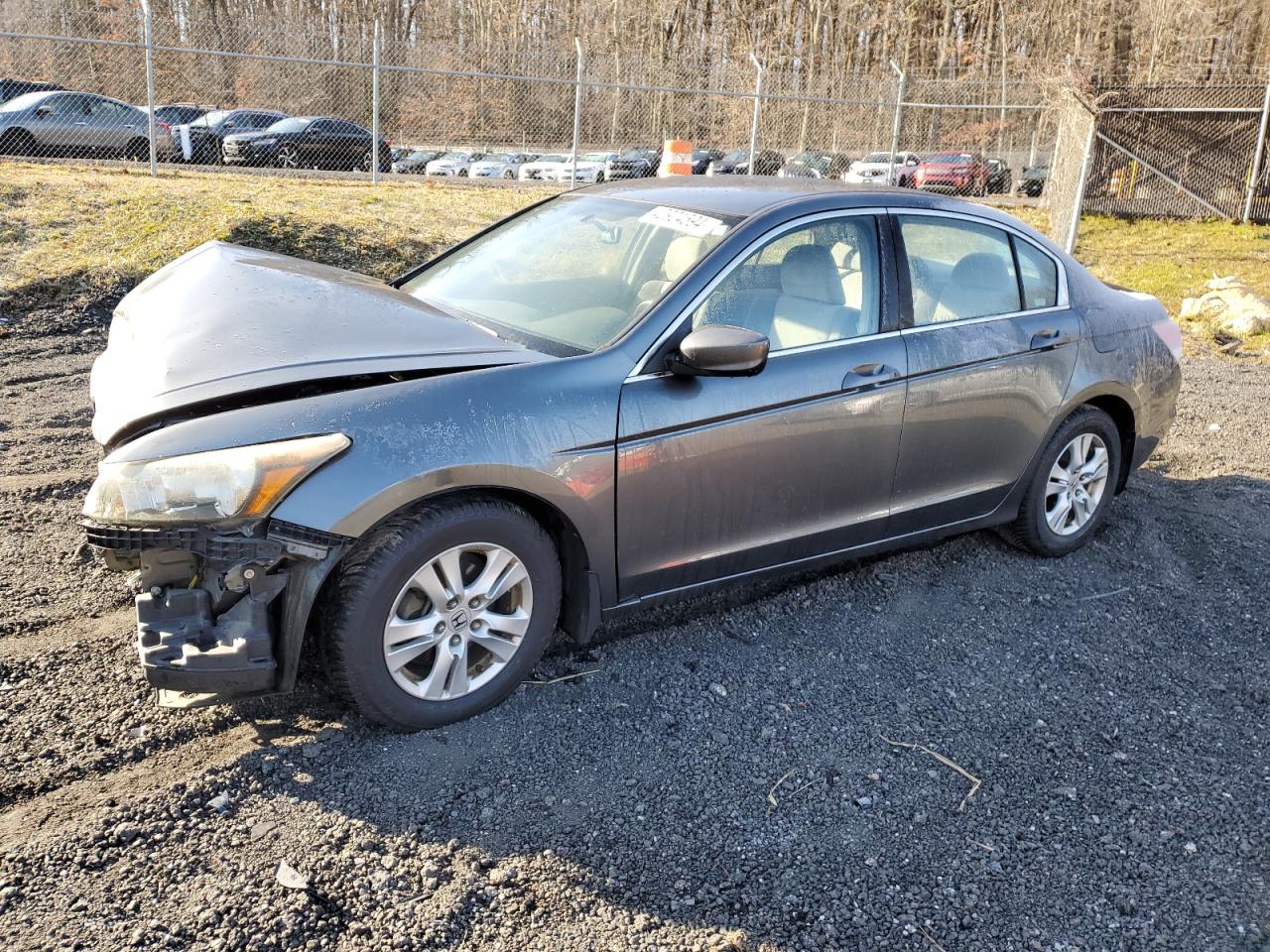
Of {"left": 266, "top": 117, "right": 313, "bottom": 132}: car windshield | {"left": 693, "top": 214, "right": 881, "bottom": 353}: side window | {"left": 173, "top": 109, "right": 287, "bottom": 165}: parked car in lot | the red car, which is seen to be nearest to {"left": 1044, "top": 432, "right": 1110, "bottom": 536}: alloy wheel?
{"left": 693, "top": 214, "right": 881, "bottom": 353}: side window

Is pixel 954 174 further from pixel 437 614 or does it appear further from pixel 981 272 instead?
pixel 437 614

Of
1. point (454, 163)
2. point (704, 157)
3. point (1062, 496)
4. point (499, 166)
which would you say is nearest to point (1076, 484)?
point (1062, 496)

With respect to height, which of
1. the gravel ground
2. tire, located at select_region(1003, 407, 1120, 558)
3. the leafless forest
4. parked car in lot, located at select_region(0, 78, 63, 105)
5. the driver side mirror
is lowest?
the gravel ground

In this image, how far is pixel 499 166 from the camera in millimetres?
20984

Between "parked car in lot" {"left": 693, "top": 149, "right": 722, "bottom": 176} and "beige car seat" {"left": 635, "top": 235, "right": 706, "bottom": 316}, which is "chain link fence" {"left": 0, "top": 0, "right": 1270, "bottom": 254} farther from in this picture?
"beige car seat" {"left": 635, "top": 235, "right": 706, "bottom": 316}

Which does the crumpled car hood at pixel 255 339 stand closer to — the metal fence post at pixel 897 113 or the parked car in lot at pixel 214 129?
the parked car in lot at pixel 214 129

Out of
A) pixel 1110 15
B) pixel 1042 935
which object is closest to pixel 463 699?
pixel 1042 935

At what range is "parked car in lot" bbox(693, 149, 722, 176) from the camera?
68.7 feet

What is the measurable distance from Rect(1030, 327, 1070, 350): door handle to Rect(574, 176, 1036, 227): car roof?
511 millimetres

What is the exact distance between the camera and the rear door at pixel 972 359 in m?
4.28

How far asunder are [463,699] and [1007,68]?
38.4 m

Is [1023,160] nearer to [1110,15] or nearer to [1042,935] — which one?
[1110,15]

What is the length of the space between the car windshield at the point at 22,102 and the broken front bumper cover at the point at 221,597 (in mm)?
17325

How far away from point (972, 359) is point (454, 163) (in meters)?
18.3
